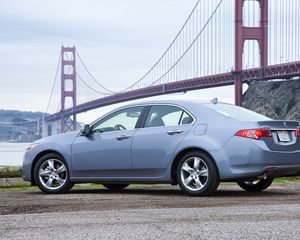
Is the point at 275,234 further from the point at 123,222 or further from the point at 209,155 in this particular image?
the point at 209,155

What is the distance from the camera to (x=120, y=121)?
1052 cm

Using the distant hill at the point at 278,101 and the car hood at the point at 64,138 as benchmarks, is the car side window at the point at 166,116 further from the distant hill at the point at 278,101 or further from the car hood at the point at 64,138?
the distant hill at the point at 278,101

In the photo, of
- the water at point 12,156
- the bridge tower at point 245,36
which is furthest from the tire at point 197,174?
the bridge tower at point 245,36

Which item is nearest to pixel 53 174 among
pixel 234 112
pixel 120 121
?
pixel 120 121

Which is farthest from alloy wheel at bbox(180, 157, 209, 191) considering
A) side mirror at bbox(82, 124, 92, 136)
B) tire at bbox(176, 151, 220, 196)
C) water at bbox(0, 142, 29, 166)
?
water at bbox(0, 142, 29, 166)

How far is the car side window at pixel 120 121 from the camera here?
10.4 metres

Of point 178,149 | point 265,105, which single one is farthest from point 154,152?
point 265,105

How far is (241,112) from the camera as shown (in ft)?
33.2

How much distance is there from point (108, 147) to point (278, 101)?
255 ft

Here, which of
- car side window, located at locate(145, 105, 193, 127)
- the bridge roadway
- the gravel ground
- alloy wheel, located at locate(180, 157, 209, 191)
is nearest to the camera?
the gravel ground

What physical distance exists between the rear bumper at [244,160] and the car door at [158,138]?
0.62 meters

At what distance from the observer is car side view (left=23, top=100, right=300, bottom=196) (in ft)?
30.8

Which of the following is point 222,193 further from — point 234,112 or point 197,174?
point 234,112

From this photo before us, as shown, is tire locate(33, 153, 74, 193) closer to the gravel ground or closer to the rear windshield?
the gravel ground
